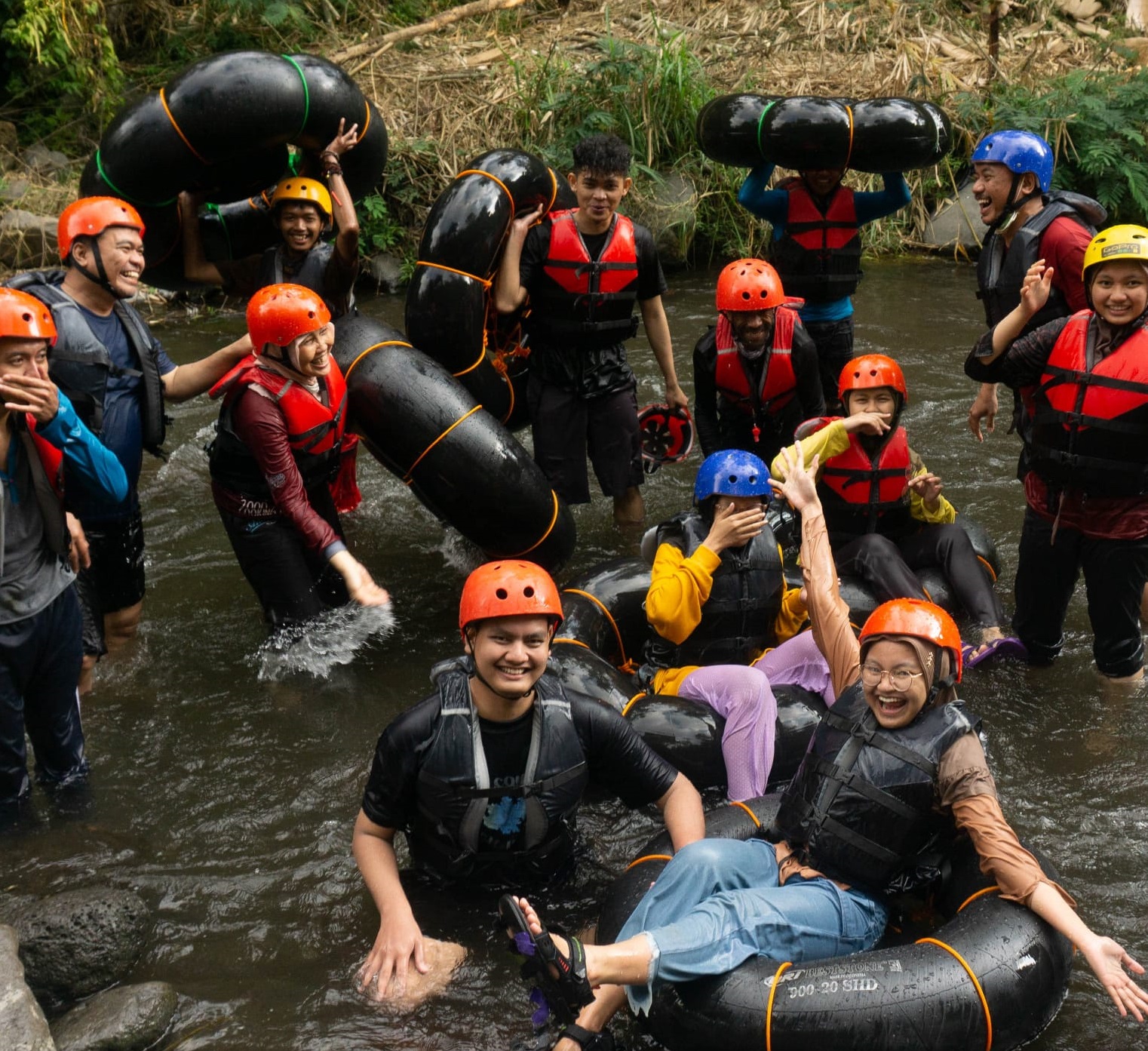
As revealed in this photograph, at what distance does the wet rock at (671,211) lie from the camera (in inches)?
472

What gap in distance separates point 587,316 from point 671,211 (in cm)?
594

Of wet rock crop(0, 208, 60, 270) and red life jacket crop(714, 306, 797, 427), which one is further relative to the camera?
wet rock crop(0, 208, 60, 270)

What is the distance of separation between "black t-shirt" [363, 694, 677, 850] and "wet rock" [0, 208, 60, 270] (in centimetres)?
870

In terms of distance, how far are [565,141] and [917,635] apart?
9417 mm

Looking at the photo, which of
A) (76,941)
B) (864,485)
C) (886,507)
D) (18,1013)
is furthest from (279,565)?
(886,507)

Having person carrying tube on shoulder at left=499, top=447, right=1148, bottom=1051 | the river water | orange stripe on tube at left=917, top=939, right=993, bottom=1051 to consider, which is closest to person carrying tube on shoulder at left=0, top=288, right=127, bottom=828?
the river water

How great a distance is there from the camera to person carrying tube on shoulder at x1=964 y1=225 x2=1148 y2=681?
4.77 metres

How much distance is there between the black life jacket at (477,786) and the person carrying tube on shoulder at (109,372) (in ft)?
5.58

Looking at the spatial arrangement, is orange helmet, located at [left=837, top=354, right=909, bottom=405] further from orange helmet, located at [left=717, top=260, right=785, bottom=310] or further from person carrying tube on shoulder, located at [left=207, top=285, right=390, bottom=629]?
person carrying tube on shoulder, located at [left=207, top=285, right=390, bottom=629]

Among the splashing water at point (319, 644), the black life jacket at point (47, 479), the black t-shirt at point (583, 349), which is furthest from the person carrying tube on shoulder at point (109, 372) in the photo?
the black t-shirt at point (583, 349)

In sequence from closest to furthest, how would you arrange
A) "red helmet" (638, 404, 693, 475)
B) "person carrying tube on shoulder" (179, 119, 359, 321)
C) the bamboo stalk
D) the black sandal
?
the black sandal, "person carrying tube on shoulder" (179, 119, 359, 321), "red helmet" (638, 404, 693, 475), the bamboo stalk

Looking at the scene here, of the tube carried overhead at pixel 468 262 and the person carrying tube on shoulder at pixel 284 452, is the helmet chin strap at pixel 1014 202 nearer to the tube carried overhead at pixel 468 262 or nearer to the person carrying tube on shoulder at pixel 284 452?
the tube carried overhead at pixel 468 262

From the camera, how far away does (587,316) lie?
6.43 m

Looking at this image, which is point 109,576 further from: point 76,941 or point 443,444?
point 76,941
